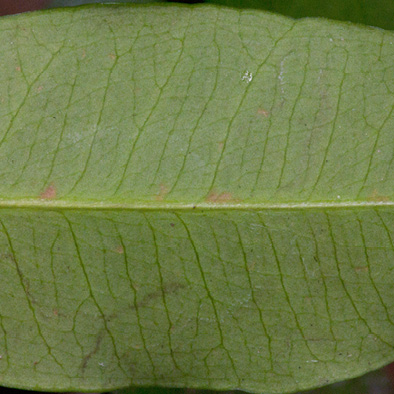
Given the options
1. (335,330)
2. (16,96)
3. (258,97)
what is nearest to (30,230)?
(16,96)

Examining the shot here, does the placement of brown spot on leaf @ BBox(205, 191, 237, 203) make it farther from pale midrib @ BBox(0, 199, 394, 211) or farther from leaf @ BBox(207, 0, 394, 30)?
leaf @ BBox(207, 0, 394, 30)

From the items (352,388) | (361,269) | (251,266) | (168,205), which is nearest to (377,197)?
(361,269)

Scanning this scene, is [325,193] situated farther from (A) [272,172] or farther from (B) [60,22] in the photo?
(B) [60,22]

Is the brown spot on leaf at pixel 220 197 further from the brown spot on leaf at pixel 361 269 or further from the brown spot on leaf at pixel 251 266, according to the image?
the brown spot on leaf at pixel 361 269

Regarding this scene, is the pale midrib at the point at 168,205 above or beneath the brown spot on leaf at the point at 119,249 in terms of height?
above

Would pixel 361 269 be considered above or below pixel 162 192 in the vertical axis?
below

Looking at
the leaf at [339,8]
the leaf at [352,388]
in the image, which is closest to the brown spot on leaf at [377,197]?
the leaf at [339,8]

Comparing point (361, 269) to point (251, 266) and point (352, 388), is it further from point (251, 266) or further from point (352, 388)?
point (352, 388)
